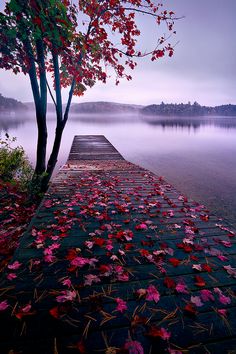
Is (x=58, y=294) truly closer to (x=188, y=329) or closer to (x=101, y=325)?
(x=101, y=325)

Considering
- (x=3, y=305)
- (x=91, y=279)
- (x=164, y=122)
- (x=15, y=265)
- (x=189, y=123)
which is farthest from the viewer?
(x=164, y=122)

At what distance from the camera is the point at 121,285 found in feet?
8.57

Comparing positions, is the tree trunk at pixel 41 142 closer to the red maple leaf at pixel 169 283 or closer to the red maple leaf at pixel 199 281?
the red maple leaf at pixel 169 283

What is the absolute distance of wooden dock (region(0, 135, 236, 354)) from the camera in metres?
1.97

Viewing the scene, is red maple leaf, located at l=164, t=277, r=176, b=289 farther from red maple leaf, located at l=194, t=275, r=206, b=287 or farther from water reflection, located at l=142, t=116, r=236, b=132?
water reflection, located at l=142, t=116, r=236, b=132

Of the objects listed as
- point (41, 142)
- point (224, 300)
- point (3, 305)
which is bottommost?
point (224, 300)

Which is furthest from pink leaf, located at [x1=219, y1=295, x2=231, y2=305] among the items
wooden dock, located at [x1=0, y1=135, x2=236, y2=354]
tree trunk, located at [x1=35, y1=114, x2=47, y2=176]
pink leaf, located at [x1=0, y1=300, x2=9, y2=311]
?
tree trunk, located at [x1=35, y1=114, x2=47, y2=176]

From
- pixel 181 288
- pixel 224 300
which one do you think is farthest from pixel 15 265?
pixel 224 300

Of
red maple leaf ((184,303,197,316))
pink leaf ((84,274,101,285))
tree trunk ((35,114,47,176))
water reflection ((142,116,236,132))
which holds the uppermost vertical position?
water reflection ((142,116,236,132))

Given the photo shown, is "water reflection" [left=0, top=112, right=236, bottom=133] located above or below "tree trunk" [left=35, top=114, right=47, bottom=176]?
above

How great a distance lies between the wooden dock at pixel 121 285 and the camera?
197 cm

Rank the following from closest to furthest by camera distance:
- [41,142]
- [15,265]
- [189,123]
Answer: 1. [15,265]
2. [41,142]
3. [189,123]

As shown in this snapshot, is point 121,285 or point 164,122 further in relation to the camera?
point 164,122

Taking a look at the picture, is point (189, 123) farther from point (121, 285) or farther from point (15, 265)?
point (15, 265)
